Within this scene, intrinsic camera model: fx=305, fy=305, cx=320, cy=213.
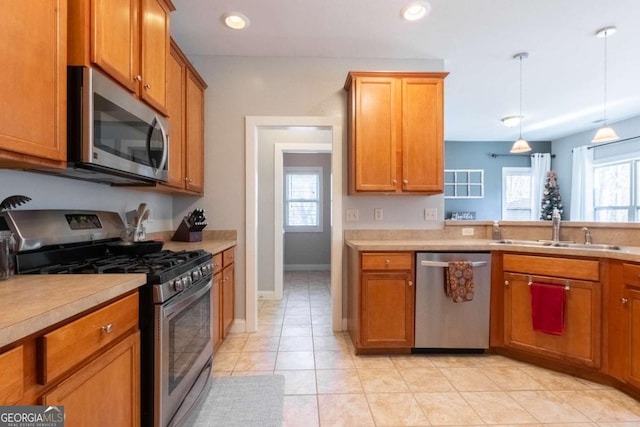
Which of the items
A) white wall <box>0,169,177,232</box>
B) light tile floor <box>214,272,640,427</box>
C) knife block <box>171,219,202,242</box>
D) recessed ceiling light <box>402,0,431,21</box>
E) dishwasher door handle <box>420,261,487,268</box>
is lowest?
light tile floor <box>214,272,640,427</box>

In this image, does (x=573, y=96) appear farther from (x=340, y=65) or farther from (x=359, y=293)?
(x=359, y=293)

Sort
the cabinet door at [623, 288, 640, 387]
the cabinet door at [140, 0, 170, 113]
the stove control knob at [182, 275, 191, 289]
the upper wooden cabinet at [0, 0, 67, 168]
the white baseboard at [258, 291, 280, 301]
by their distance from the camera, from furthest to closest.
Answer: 1. the white baseboard at [258, 291, 280, 301]
2. the cabinet door at [623, 288, 640, 387]
3. the cabinet door at [140, 0, 170, 113]
4. the stove control knob at [182, 275, 191, 289]
5. the upper wooden cabinet at [0, 0, 67, 168]

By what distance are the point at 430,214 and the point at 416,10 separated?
1.70 m

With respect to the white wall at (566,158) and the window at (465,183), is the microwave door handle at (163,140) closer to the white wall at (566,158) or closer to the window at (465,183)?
the window at (465,183)

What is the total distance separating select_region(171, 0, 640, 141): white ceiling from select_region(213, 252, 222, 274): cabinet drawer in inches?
72.3

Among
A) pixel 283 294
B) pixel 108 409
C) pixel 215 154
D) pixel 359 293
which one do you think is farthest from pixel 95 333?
pixel 283 294

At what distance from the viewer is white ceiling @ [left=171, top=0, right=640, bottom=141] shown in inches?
87.7

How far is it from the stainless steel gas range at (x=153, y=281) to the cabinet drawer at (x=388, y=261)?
1204 millimetres

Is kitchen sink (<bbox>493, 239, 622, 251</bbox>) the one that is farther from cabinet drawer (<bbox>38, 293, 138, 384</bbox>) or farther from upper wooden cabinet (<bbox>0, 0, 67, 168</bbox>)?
upper wooden cabinet (<bbox>0, 0, 67, 168</bbox>)

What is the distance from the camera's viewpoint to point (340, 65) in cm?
293

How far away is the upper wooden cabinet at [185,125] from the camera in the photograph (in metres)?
Answer: 2.20

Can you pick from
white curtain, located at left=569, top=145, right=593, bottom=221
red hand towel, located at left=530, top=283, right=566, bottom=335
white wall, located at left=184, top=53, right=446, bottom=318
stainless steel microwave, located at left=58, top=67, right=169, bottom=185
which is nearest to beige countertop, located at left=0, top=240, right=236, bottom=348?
stainless steel microwave, located at left=58, top=67, right=169, bottom=185

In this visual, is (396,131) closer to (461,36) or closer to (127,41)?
(461,36)

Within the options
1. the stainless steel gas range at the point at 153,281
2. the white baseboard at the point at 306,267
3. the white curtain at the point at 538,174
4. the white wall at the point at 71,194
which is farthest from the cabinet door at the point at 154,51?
the white curtain at the point at 538,174
